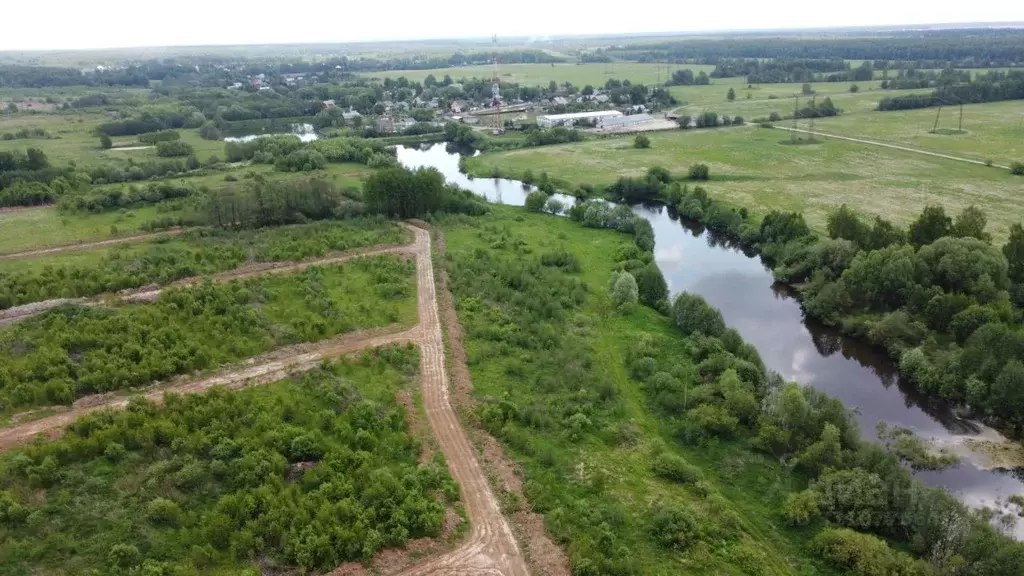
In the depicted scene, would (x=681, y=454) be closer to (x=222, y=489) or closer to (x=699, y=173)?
(x=222, y=489)

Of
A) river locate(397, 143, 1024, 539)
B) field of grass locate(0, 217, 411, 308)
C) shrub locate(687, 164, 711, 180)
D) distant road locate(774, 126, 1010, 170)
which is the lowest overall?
river locate(397, 143, 1024, 539)

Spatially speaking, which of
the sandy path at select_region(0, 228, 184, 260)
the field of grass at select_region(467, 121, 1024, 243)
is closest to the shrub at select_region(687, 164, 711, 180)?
the field of grass at select_region(467, 121, 1024, 243)

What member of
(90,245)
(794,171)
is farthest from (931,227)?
(90,245)

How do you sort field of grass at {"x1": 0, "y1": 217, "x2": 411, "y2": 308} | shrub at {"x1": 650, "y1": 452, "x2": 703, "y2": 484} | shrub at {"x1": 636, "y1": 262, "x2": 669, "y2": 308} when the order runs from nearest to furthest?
shrub at {"x1": 650, "y1": 452, "x2": 703, "y2": 484} < field of grass at {"x1": 0, "y1": 217, "x2": 411, "y2": 308} < shrub at {"x1": 636, "y1": 262, "x2": 669, "y2": 308}

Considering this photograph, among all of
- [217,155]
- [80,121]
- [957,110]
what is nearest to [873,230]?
[217,155]

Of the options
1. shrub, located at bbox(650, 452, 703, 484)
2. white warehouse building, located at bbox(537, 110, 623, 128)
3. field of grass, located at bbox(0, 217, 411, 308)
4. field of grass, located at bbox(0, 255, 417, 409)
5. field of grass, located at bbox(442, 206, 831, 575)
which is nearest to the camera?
field of grass, located at bbox(442, 206, 831, 575)

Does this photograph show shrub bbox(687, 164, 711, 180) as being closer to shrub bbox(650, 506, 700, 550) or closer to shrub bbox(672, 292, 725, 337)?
shrub bbox(672, 292, 725, 337)
